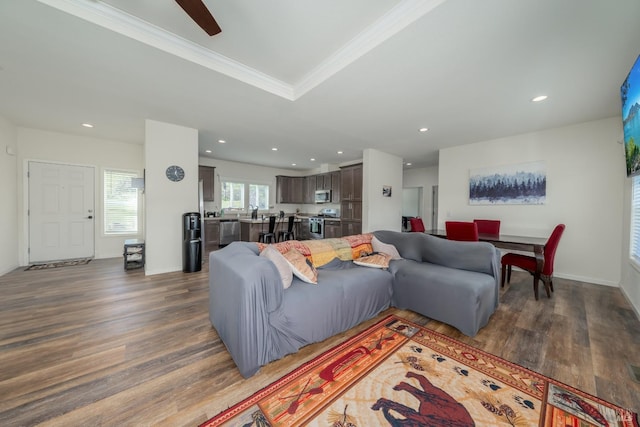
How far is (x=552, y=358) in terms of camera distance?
186 cm

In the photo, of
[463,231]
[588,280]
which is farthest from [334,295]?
[588,280]

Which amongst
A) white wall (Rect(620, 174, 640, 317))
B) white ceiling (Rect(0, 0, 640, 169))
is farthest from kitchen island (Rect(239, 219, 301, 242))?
white wall (Rect(620, 174, 640, 317))

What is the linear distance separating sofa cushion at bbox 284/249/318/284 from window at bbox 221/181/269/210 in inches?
230

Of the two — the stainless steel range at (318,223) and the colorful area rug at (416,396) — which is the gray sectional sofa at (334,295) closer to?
the colorful area rug at (416,396)

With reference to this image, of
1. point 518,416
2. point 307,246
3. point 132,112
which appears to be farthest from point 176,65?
point 518,416

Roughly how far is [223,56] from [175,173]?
98.4 inches

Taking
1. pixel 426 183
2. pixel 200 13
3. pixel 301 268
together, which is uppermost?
pixel 200 13

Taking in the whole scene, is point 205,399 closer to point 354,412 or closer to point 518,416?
point 354,412

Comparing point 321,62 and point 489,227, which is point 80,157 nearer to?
point 321,62

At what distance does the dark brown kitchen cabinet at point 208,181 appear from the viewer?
258 inches

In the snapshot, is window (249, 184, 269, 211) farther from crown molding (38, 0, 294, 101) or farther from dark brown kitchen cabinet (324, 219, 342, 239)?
crown molding (38, 0, 294, 101)

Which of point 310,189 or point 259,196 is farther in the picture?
point 310,189

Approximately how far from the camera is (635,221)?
3.03 m

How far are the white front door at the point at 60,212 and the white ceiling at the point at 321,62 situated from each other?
113 cm
